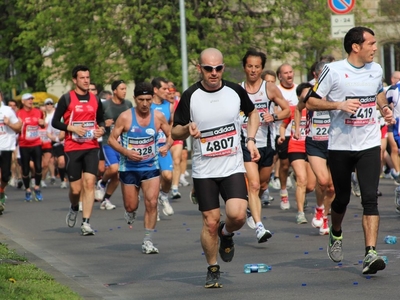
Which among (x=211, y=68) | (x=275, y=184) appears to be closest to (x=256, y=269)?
(x=211, y=68)

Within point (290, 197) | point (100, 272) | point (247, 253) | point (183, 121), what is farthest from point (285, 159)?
point (183, 121)

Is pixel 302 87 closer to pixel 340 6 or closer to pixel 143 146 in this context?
pixel 143 146

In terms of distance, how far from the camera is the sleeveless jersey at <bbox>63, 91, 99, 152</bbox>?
1392 centimetres

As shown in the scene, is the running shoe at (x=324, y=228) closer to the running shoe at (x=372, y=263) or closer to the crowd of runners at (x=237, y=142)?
the crowd of runners at (x=237, y=142)

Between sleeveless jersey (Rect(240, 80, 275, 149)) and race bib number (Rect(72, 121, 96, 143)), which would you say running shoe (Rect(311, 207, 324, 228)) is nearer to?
sleeveless jersey (Rect(240, 80, 275, 149))

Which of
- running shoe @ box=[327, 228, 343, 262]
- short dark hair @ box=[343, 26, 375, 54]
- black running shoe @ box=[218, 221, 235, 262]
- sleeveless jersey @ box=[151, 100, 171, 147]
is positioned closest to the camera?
black running shoe @ box=[218, 221, 235, 262]

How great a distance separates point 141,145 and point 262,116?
1.59m

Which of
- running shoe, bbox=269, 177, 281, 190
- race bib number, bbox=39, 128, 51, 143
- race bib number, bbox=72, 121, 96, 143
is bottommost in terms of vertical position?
running shoe, bbox=269, 177, 281, 190

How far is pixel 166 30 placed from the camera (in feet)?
118

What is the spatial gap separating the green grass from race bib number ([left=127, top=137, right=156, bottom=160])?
255 cm

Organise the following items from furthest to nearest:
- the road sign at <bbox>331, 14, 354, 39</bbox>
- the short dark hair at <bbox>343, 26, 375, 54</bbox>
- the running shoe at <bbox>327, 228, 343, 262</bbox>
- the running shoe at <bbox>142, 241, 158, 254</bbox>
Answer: the road sign at <bbox>331, 14, 354, 39</bbox> < the running shoe at <bbox>142, 241, 158, 254</bbox> < the running shoe at <bbox>327, 228, 343, 262</bbox> < the short dark hair at <bbox>343, 26, 375, 54</bbox>

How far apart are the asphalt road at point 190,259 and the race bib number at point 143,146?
1026mm

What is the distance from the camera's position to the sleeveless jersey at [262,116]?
42.0 ft

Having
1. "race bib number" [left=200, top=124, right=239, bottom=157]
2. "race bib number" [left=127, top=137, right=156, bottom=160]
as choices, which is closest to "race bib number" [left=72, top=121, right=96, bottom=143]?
"race bib number" [left=127, top=137, right=156, bottom=160]
